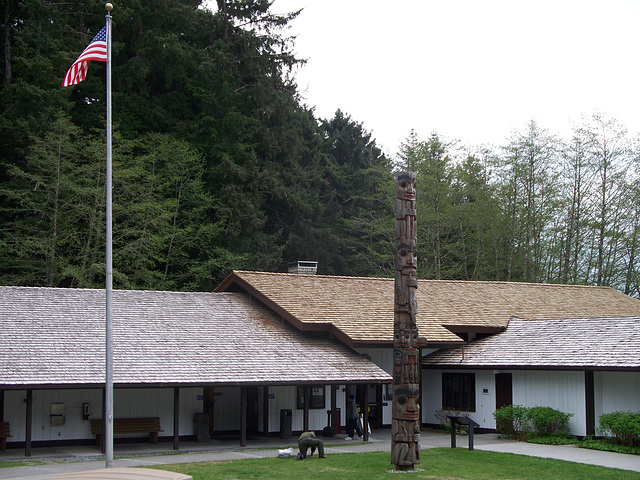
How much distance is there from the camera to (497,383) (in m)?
25.8

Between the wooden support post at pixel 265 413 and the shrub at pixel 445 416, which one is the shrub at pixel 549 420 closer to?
the shrub at pixel 445 416

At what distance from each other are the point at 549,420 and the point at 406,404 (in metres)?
8.26

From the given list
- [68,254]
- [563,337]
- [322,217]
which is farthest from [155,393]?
[322,217]

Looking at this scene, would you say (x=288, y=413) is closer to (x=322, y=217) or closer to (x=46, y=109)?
(x=46, y=109)

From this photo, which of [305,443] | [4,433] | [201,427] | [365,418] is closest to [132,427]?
[201,427]

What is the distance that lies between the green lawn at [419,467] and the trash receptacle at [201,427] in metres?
4.76

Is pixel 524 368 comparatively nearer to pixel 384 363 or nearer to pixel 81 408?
pixel 384 363

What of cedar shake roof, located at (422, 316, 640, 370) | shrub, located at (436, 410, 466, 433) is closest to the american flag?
cedar shake roof, located at (422, 316, 640, 370)

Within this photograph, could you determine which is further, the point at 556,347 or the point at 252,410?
the point at 252,410

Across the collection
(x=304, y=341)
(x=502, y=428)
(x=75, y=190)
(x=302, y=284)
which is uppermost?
(x=75, y=190)

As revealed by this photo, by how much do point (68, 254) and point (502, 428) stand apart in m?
22.8

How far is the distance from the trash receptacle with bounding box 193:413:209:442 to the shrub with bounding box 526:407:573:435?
10.1 m

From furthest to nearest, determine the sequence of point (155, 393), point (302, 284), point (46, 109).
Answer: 1. point (46, 109)
2. point (302, 284)
3. point (155, 393)

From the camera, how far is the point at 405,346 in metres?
17.3
